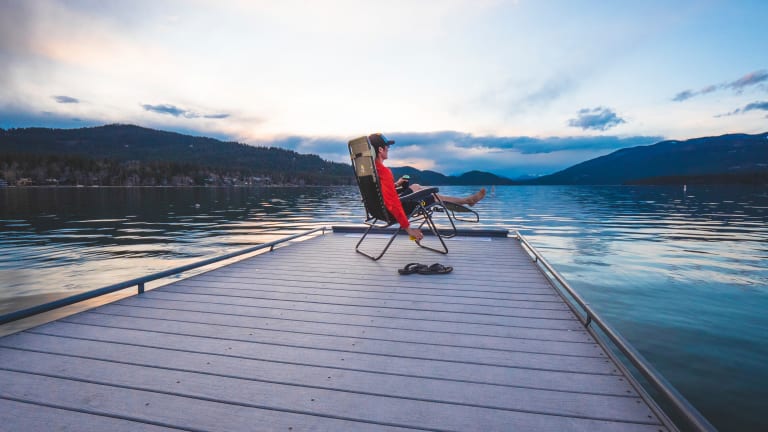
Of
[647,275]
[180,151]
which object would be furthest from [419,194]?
[180,151]

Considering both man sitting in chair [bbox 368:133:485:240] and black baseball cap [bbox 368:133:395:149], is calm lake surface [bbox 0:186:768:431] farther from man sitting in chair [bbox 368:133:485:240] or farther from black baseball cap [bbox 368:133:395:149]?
black baseball cap [bbox 368:133:395:149]

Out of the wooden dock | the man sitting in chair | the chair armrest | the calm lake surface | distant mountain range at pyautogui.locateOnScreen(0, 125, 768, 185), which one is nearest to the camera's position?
the wooden dock

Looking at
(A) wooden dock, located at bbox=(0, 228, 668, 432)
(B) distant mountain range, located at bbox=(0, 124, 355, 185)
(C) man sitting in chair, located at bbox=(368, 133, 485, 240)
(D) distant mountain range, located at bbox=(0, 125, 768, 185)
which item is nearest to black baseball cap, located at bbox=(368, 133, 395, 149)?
(C) man sitting in chair, located at bbox=(368, 133, 485, 240)

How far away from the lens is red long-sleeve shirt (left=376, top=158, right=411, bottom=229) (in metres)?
5.09

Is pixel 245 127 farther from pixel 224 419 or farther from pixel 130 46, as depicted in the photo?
pixel 224 419

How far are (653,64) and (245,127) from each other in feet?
149


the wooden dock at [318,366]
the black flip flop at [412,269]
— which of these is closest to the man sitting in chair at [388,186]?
the black flip flop at [412,269]

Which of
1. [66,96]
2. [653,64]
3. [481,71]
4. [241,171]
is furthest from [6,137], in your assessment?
[653,64]

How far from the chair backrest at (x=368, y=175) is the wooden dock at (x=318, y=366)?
1844mm

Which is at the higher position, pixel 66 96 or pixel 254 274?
pixel 66 96

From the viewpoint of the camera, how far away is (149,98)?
173 meters

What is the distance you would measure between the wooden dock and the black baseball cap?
2427mm

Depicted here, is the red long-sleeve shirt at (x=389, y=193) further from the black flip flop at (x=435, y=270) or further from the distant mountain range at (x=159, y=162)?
the distant mountain range at (x=159, y=162)

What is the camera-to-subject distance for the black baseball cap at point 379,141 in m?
5.31
